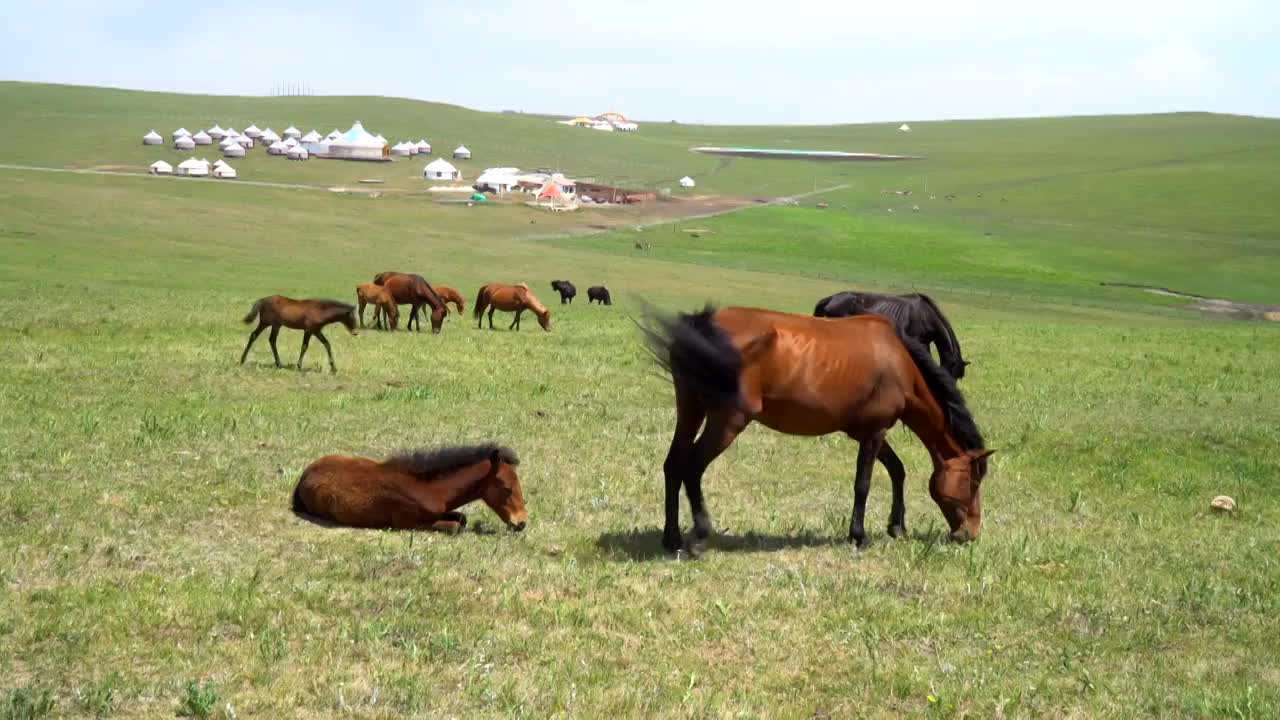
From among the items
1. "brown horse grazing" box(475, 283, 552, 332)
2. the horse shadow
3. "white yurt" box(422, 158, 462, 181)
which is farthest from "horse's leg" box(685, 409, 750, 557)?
"white yurt" box(422, 158, 462, 181)

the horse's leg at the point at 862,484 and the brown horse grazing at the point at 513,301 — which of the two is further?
the brown horse grazing at the point at 513,301

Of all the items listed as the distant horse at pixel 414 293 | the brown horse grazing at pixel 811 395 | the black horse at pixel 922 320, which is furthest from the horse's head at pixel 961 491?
the distant horse at pixel 414 293

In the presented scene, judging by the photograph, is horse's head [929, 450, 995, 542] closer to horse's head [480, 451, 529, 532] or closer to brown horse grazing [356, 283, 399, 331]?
horse's head [480, 451, 529, 532]

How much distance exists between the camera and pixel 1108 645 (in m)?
7.83

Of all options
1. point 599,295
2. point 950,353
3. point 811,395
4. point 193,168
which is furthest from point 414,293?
point 193,168

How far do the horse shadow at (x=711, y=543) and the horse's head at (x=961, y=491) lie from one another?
0.92 meters

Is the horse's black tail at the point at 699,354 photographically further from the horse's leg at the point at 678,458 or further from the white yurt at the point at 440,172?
the white yurt at the point at 440,172

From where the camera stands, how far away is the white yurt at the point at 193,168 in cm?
10412

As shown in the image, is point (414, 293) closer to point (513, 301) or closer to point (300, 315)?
point (513, 301)

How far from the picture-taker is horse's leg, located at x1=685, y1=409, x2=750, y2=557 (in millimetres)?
10000

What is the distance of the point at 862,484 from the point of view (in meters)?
10.6

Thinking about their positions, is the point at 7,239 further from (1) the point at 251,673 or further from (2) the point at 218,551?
(1) the point at 251,673

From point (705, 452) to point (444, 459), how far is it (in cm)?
216

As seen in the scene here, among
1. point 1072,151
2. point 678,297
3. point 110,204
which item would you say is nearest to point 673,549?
point 678,297
